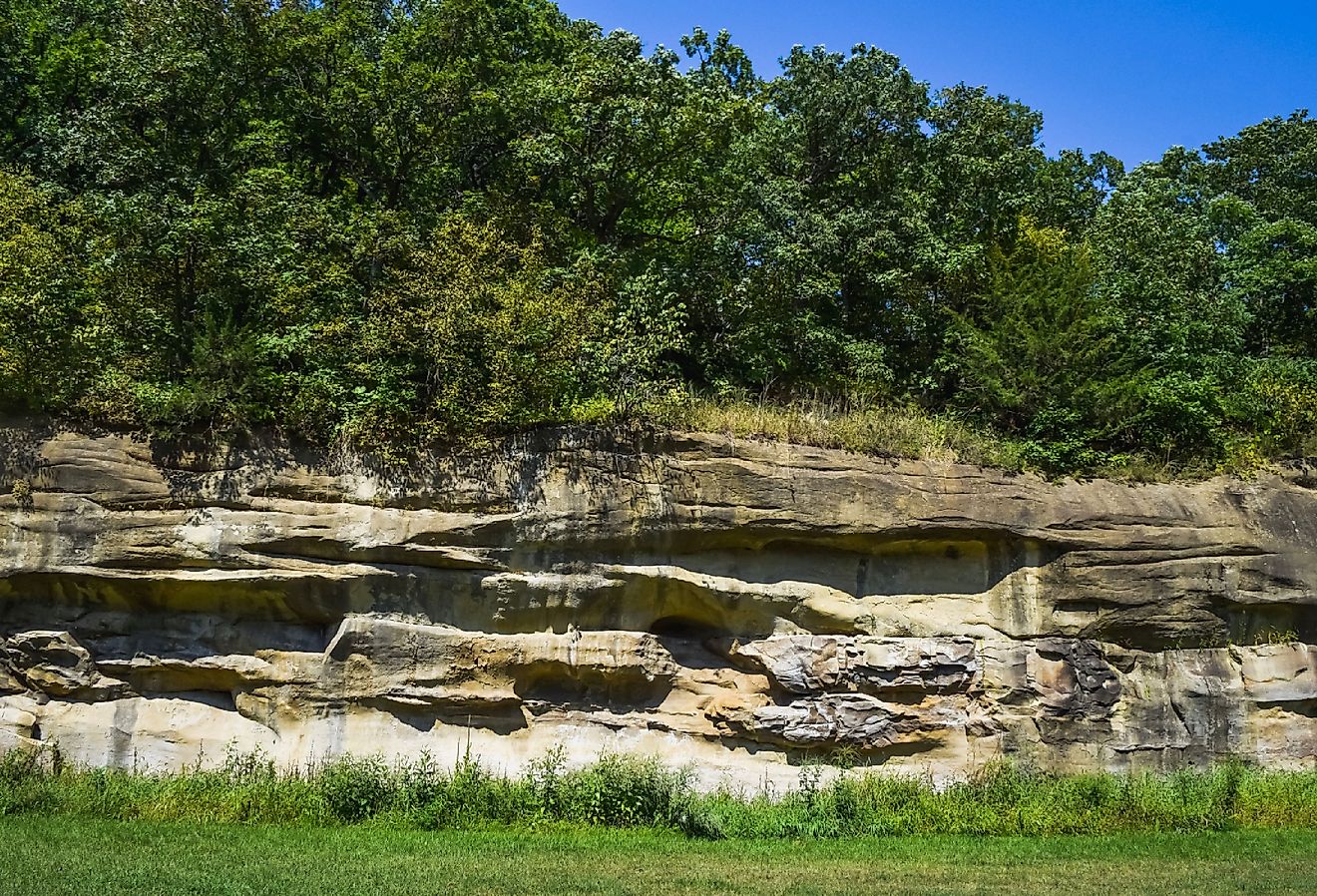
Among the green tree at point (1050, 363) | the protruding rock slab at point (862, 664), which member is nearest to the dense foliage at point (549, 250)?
the green tree at point (1050, 363)

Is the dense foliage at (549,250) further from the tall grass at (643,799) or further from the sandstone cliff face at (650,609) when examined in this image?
the tall grass at (643,799)

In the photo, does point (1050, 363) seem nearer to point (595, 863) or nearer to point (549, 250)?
point (549, 250)

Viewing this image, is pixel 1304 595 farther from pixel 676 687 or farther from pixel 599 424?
pixel 599 424

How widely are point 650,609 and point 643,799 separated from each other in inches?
114

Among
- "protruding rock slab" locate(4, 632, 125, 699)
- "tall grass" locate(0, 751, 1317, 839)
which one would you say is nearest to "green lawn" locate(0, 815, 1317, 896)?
"tall grass" locate(0, 751, 1317, 839)

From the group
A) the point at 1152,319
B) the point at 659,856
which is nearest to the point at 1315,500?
the point at 1152,319

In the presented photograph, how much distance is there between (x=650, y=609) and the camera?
49.9ft

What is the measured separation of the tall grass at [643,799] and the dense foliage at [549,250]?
441cm

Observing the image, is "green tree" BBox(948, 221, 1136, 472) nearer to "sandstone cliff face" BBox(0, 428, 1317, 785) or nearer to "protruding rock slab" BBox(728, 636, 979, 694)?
"sandstone cliff face" BBox(0, 428, 1317, 785)

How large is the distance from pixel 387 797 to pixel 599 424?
5.60 meters

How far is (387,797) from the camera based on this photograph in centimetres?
1295

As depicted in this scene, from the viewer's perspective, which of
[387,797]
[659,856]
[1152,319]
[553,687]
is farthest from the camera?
[1152,319]

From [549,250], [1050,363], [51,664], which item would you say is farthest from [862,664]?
[51,664]

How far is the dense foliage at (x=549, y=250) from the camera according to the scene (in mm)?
14922
